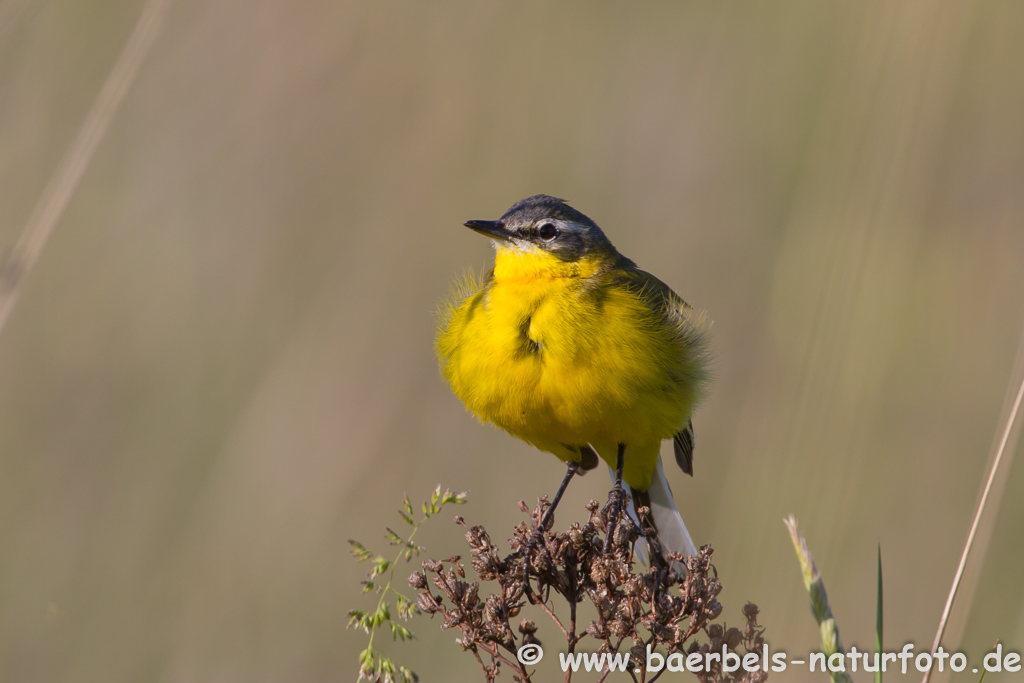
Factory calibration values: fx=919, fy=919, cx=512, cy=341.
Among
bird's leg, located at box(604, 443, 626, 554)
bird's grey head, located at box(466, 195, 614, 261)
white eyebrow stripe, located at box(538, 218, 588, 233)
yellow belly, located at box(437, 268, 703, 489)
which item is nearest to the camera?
bird's leg, located at box(604, 443, 626, 554)

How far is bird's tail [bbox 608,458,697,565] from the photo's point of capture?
14.7 feet

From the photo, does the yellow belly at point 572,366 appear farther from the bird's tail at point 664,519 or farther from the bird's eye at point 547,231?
the bird's tail at point 664,519

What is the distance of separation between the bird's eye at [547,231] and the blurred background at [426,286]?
79 centimetres

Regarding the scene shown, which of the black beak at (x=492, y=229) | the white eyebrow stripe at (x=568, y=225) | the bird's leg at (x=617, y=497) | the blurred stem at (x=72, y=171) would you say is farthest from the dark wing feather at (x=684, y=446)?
the blurred stem at (x=72, y=171)

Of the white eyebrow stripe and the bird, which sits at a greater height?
the white eyebrow stripe

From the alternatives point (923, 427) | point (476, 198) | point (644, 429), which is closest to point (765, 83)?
point (476, 198)

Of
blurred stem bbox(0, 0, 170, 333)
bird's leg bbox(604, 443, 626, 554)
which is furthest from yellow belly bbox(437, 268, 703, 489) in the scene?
blurred stem bbox(0, 0, 170, 333)

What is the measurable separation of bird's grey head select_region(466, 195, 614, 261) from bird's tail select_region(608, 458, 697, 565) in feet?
3.82

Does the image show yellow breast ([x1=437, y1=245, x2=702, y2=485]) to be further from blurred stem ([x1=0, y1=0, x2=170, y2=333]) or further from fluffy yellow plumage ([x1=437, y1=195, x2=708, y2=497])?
blurred stem ([x1=0, y1=0, x2=170, y2=333])

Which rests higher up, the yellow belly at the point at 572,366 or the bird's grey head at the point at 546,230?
the bird's grey head at the point at 546,230

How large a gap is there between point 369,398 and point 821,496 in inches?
118

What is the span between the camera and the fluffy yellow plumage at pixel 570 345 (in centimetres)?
371

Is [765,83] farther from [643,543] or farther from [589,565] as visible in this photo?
[589,565]

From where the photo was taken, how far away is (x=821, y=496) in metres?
4.65
